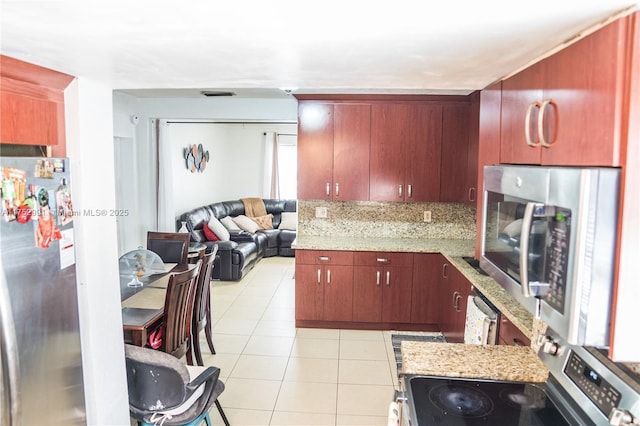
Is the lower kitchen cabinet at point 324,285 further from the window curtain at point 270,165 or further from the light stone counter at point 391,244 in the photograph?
the window curtain at point 270,165

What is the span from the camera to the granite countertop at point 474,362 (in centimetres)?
175

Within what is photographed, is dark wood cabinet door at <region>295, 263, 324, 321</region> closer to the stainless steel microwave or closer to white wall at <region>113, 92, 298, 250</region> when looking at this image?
white wall at <region>113, 92, 298, 250</region>

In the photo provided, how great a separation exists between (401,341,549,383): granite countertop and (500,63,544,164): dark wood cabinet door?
802mm

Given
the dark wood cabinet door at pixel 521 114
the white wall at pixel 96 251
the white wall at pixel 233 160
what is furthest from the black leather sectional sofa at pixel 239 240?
the dark wood cabinet door at pixel 521 114

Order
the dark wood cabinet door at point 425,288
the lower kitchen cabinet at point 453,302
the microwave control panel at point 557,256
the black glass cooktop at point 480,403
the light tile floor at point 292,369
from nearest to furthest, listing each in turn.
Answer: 1. the microwave control panel at point 557,256
2. the black glass cooktop at point 480,403
3. the light tile floor at point 292,369
4. the lower kitchen cabinet at point 453,302
5. the dark wood cabinet door at point 425,288

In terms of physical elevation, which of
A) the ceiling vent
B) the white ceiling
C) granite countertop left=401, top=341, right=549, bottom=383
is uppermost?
the ceiling vent

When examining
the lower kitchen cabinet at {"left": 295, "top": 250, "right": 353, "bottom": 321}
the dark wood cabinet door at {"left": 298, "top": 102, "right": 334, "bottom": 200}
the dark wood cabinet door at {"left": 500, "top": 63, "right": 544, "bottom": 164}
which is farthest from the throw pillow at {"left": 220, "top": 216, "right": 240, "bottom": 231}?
the dark wood cabinet door at {"left": 500, "top": 63, "right": 544, "bottom": 164}

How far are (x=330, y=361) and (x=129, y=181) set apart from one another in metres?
3.31

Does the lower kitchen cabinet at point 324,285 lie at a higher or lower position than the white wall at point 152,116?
lower

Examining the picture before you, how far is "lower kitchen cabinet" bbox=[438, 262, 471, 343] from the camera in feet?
11.6

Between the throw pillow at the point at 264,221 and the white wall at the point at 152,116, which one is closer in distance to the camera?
the white wall at the point at 152,116

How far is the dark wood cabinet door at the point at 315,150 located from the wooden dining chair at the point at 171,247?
125 centimetres

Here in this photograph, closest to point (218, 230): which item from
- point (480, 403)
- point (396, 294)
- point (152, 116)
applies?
point (152, 116)

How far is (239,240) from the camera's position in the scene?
7.09m
